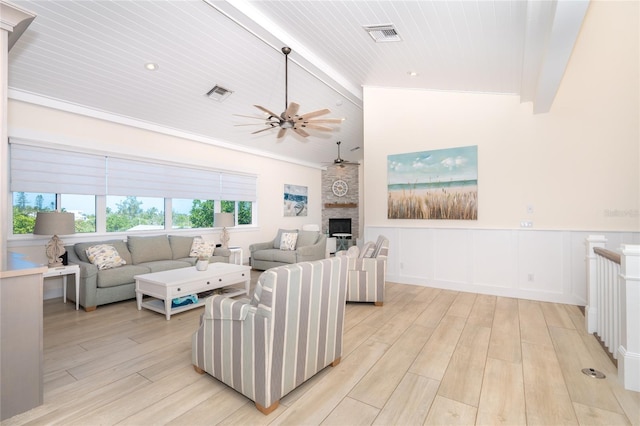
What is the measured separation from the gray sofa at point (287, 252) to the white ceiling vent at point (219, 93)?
3.14 meters

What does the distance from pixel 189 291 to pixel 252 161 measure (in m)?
4.25

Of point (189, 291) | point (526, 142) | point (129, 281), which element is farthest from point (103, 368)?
point (526, 142)

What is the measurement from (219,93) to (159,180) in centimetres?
198

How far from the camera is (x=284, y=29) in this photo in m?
3.79

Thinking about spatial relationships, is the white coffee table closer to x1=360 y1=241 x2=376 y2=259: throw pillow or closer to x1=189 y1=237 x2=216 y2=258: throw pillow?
x1=189 y1=237 x2=216 y2=258: throw pillow


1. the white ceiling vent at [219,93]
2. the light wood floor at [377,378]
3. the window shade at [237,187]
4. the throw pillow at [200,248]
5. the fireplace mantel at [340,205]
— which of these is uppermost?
the white ceiling vent at [219,93]

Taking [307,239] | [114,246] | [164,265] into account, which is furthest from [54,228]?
[307,239]

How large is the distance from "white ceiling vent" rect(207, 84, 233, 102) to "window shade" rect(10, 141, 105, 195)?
6.56ft

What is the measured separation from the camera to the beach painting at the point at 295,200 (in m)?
8.37

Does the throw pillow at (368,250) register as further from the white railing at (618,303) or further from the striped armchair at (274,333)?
the white railing at (618,303)

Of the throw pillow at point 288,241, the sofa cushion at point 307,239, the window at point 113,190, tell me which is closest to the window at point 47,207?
the window at point 113,190

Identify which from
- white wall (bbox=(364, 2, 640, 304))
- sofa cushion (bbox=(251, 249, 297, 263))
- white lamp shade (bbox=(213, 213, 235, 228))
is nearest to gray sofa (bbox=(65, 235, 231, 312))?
white lamp shade (bbox=(213, 213, 235, 228))

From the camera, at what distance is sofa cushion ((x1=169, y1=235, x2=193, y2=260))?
521 cm

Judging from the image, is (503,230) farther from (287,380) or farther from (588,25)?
(287,380)
